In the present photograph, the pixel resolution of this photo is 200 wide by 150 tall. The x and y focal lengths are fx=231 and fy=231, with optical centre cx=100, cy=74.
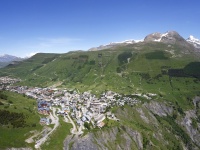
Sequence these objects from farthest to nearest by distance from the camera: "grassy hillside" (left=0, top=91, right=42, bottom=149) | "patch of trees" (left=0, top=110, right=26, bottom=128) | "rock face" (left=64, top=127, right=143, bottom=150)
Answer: "rock face" (left=64, top=127, right=143, bottom=150) < "patch of trees" (left=0, top=110, right=26, bottom=128) < "grassy hillside" (left=0, top=91, right=42, bottom=149)

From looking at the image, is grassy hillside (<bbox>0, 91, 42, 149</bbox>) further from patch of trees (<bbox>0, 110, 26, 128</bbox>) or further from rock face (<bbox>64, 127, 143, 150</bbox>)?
rock face (<bbox>64, 127, 143, 150</bbox>)

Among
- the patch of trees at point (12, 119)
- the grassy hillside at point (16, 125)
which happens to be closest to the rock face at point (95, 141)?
the grassy hillside at point (16, 125)

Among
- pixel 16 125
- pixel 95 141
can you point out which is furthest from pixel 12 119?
pixel 95 141

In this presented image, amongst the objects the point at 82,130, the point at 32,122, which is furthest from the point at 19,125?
the point at 82,130

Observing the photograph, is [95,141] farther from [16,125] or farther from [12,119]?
[12,119]

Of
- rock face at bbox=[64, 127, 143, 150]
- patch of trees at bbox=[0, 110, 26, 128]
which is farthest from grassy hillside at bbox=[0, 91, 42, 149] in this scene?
rock face at bbox=[64, 127, 143, 150]

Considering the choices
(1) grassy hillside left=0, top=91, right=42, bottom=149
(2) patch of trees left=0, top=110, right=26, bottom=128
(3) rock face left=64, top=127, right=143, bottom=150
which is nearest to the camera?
Result: (1) grassy hillside left=0, top=91, right=42, bottom=149

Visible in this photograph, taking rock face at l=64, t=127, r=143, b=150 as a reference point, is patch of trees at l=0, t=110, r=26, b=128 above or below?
above

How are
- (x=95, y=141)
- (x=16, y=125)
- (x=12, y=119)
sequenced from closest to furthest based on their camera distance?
(x=16, y=125) < (x=12, y=119) < (x=95, y=141)

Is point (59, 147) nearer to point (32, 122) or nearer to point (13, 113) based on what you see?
point (32, 122)
